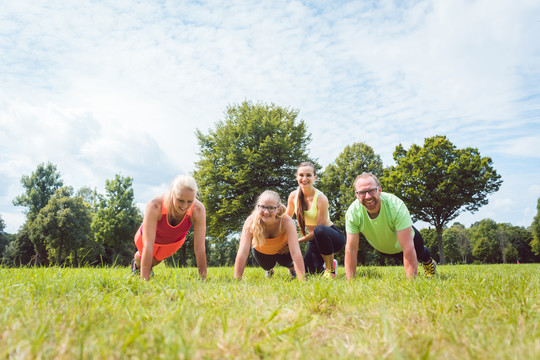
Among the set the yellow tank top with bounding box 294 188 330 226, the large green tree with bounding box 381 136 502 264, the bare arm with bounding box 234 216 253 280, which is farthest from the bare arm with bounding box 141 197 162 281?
the large green tree with bounding box 381 136 502 264

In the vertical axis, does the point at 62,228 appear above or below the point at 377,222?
above

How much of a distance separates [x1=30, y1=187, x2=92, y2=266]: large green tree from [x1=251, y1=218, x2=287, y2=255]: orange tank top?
32541mm

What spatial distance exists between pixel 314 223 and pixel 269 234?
4.03 feet

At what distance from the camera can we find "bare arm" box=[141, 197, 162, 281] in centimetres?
432

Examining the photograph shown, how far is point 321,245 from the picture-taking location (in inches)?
225

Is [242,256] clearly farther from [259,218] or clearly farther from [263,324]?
[263,324]

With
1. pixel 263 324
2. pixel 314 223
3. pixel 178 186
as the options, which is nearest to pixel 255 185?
pixel 314 223

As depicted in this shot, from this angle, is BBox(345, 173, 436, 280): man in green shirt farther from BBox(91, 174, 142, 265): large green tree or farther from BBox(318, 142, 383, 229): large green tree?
BBox(91, 174, 142, 265): large green tree

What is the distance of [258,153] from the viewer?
20.3 meters

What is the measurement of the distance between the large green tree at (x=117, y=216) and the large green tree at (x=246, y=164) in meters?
14.9

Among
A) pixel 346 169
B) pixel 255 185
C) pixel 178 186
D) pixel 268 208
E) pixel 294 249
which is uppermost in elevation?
pixel 346 169

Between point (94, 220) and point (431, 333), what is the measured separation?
36133 mm

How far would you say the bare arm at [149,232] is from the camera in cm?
432

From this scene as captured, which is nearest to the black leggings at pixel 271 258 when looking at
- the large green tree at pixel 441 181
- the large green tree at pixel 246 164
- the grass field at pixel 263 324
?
Result: the grass field at pixel 263 324
